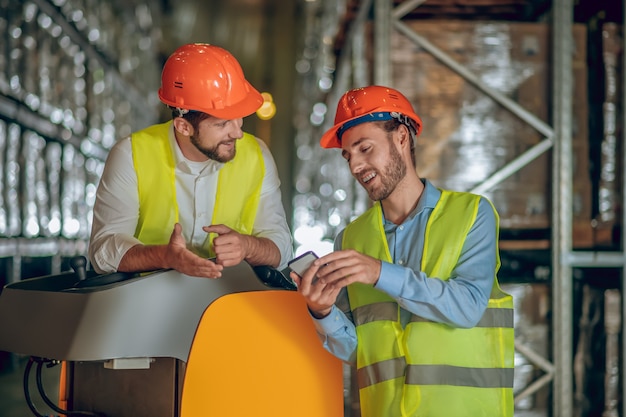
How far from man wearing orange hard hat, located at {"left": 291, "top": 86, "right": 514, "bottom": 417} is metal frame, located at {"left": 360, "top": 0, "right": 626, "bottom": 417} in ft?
6.63

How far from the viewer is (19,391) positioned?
5961 millimetres

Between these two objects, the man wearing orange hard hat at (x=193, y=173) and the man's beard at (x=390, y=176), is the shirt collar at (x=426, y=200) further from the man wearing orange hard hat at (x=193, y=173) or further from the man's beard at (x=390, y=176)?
the man wearing orange hard hat at (x=193, y=173)

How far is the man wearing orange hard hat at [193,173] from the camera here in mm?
2543

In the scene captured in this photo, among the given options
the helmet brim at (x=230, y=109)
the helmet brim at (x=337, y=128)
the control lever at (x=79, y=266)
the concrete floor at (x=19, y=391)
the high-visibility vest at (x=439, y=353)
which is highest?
the helmet brim at (x=230, y=109)

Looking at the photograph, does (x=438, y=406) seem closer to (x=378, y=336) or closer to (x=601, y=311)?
(x=378, y=336)

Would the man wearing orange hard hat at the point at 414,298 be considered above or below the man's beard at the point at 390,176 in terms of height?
below

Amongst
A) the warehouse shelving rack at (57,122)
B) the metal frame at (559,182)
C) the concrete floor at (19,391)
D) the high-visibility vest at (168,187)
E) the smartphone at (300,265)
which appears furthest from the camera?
the warehouse shelving rack at (57,122)

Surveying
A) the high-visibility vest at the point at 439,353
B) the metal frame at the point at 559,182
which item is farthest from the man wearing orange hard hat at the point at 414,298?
the metal frame at the point at 559,182

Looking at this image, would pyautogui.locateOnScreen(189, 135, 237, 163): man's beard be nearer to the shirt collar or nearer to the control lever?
the control lever

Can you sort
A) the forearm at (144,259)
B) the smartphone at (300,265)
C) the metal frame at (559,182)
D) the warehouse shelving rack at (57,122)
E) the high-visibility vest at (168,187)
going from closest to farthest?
the smartphone at (300,265) < the forearm at (144,259) < the high-visibility vest at (168,187) < the metal frame at (559,182) < the warehouse shelving rack at (57,122)

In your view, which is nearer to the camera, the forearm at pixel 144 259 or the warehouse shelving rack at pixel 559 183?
the forearm at pixel 144 259

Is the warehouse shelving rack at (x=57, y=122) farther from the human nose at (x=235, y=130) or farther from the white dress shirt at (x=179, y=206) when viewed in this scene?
the human nose at (x=235, y=130)

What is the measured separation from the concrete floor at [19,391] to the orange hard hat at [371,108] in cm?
304

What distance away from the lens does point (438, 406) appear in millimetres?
2188
